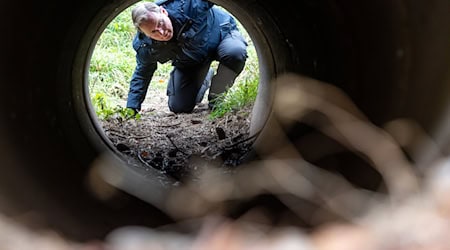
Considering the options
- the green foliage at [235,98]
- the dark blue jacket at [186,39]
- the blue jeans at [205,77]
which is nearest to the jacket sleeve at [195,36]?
the dark blue jacket at [186,39]

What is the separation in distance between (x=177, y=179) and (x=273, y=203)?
3.04 ft

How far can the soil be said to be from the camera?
135 inches

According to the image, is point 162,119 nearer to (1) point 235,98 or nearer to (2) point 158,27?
(1) point 235,98

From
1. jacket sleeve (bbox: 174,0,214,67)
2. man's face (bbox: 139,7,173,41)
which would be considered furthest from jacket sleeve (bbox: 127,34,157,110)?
man's face (bbox: 139,7,173,41)

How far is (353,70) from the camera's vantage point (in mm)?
2258

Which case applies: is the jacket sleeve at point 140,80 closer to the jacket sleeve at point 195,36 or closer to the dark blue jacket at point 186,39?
the dark blue jacket at point 186,39

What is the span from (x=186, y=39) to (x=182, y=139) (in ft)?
3.14

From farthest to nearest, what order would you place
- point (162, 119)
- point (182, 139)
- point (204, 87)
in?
point (204, 87) → point (162, 119) → point (182, 139)

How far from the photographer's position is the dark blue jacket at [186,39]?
184 inches

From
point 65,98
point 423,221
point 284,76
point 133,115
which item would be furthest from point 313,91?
point 133,115

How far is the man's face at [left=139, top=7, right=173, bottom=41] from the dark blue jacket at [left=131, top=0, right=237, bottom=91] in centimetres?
12

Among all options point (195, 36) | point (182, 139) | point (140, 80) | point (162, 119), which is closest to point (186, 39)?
point (195, 36)

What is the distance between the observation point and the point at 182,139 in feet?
13.4

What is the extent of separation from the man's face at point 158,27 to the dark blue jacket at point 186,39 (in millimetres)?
122
